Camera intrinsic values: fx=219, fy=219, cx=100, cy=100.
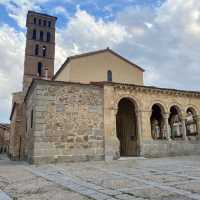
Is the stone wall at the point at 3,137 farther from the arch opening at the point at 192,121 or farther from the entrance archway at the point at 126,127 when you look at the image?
the arch opening at the point at 192,121

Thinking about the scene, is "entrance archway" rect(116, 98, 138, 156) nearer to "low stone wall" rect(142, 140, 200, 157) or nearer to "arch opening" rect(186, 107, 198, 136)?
"low stone wall" rect(142, 140, 200, 157)

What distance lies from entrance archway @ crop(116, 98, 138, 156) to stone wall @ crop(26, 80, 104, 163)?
4.34 m

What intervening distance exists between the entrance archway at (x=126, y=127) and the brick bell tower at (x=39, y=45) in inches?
604

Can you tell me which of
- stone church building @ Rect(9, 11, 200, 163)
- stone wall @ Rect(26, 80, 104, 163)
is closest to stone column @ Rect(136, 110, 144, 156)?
stone church building @ Rect(9, 11, 200, 163)

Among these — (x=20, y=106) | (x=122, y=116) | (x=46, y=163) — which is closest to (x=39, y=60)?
(x=20, y=106)

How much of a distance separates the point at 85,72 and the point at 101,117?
5.64 meters

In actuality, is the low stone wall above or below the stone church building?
below

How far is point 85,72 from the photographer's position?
707 inches

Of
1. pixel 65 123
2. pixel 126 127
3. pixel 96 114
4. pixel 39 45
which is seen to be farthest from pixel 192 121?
pixel 39 45

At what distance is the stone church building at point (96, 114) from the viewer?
12211mm

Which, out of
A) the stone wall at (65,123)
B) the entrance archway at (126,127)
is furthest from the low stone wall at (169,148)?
the stone wall at (65,123)

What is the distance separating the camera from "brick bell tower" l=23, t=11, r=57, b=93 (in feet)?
100

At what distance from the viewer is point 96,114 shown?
1349 centimetres

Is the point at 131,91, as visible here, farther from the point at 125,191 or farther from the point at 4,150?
the point at 4,150
